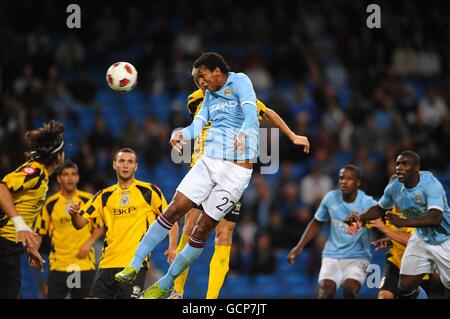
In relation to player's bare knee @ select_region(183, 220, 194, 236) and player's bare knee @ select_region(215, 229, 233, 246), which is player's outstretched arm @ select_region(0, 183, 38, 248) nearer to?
player's bare knee @ select_region(183, 220, 194, 236)

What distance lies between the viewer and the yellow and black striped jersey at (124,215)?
8.55m

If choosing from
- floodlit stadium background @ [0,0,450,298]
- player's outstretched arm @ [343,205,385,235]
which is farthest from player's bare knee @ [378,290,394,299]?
floodlit stadium background @ [0,0,450,298]

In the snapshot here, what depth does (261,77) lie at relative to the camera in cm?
1748

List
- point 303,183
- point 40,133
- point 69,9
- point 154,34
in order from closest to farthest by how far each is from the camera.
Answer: point 40,133 < point 303,183 < point 69,9 < point 154,34

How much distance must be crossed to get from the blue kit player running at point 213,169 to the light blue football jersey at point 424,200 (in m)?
2.10


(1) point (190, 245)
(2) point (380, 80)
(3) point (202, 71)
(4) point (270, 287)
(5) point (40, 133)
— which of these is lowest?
(4) point (270, 287)

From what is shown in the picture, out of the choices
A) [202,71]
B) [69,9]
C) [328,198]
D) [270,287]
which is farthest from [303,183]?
[202,71]

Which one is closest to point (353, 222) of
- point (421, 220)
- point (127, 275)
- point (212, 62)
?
point (421, 220)

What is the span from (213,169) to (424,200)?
261 centimetres

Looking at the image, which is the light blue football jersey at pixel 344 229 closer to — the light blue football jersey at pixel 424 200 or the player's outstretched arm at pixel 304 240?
the player's outstretched arm at pixel 304 240

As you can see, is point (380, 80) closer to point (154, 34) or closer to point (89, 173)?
point (154, 34)

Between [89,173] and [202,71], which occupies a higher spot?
[202,71]
